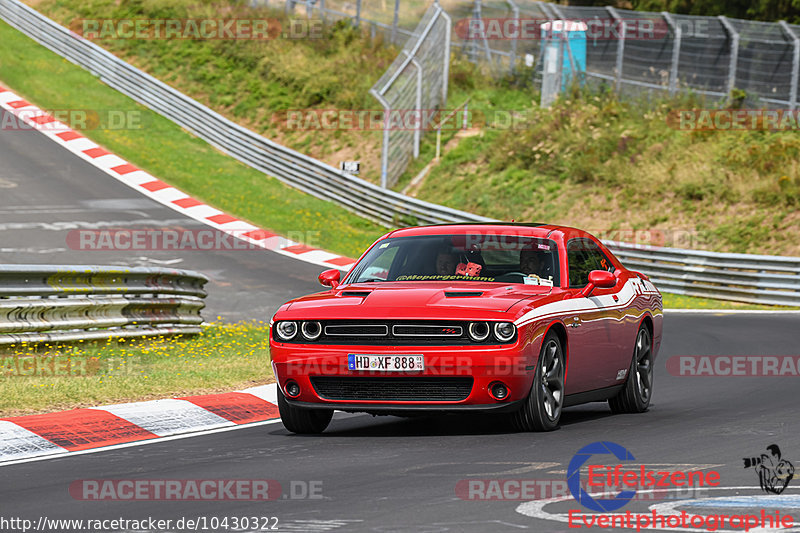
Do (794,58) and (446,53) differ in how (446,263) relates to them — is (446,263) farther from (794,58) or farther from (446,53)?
(446,53)

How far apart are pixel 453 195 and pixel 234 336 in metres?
17.8

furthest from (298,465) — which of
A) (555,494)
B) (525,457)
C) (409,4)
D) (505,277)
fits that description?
(409,4)

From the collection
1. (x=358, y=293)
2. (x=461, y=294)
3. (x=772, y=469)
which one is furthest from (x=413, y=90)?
Result: (x=772, y=469)

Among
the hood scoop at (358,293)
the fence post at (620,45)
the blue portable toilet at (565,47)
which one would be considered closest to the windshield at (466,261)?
the hood scoop at (358,293)

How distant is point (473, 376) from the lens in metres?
8.26

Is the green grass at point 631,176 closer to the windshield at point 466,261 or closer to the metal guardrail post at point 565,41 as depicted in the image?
the metal guardrail post at point 565,41

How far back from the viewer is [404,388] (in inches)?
330

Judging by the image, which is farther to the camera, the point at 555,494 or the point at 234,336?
the point at 234,336

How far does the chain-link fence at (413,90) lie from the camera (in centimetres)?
3284

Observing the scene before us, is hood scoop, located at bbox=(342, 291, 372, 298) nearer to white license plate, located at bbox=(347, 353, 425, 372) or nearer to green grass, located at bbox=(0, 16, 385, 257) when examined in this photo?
white license plate, located at bbox=(347, 353, 425, 372)

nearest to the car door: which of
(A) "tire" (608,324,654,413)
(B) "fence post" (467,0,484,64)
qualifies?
(A) "tire" (608,324,654,413)

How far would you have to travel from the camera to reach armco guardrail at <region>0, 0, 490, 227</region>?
3092 cm

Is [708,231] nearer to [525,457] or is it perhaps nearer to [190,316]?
[190,316]

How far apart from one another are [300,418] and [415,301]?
123 centimetres
